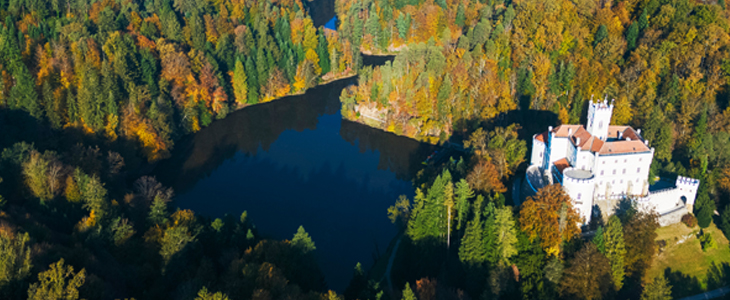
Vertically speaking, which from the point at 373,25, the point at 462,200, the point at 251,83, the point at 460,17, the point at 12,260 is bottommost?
the point at 251,83

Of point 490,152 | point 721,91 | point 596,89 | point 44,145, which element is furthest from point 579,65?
point 44,145

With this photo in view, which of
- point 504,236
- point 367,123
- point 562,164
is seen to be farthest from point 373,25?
point 504,236

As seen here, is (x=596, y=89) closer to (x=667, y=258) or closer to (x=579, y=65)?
(x=579, y=65)

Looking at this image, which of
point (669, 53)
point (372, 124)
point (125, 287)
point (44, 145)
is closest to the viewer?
point (125, 287)

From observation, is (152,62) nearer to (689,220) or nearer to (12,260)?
(12,260)

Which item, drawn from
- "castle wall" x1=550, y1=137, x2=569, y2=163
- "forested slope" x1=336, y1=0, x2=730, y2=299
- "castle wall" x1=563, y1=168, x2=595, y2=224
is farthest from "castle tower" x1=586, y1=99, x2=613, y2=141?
"forested slope" x1=336, y1=0, x2=730, y2=299

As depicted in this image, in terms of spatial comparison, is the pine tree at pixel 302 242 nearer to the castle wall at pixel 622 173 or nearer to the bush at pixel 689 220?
the castle wall at pixel 622 173

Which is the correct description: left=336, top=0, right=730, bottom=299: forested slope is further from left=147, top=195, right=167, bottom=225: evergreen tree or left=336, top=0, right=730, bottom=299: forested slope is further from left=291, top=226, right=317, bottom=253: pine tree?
left=147, top=195, right=167, bottom=225: evergreen tree
